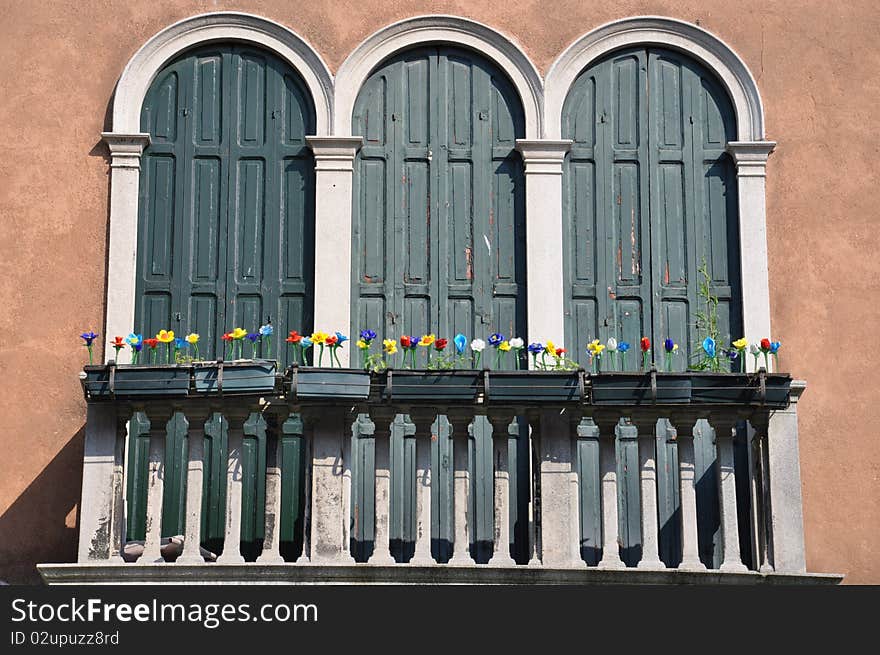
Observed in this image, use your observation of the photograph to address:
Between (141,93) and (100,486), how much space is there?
3.15 metres

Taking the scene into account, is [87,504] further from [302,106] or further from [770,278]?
[770,278]

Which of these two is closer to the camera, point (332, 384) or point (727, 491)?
point (332, 384)

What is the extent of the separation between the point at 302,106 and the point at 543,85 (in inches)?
66.7

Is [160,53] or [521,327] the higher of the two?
[160,53]

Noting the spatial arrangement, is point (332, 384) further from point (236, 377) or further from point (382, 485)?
point (382, 485)

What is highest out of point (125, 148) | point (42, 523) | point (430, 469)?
point (125, 148)

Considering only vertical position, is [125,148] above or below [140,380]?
above

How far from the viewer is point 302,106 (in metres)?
14.8

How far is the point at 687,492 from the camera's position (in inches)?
512

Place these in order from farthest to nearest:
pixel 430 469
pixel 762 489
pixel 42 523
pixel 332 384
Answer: pixel 42 523, pixel 430 469, pixel 762 489, pixel 332 384

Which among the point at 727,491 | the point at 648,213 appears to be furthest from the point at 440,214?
the point at 727,491

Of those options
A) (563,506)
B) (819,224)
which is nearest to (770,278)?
(819,224)

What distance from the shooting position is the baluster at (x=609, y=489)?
12852 mm

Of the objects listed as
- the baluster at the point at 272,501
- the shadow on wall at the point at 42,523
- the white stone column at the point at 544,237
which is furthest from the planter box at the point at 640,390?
the shadow on wall at the point at 42,523
